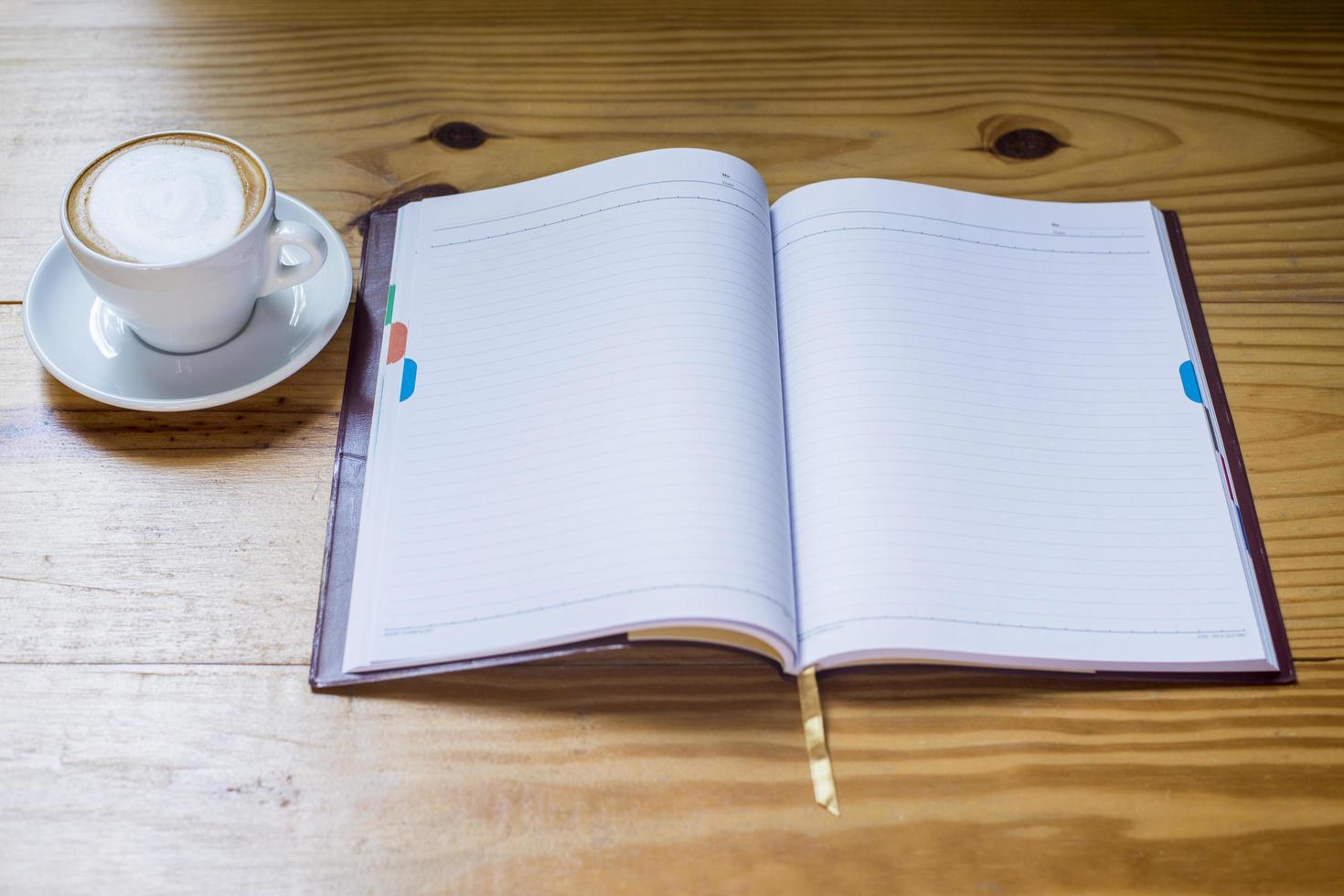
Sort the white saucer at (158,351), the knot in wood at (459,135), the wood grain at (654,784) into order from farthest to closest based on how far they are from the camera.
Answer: the knot in wood at (459,135) → the white saucer at (158,351) → the wood grain at (654,784)

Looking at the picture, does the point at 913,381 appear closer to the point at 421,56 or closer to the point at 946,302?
the point at 946,302

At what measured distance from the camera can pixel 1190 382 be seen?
0.69 m

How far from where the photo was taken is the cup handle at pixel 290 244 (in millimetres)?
649

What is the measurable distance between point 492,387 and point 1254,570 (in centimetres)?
46

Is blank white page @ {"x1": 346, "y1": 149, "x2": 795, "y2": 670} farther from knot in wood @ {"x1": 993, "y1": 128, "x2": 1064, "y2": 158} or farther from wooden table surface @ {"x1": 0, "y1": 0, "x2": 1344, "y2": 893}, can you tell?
knot in wood @ {"x1": 993, "y1": 128, "x2": 1064, "y2": 158}

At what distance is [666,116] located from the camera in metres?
0.83

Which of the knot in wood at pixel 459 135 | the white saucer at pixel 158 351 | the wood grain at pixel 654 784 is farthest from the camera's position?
the knot in wood at pixel 459 135

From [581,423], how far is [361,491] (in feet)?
0.47

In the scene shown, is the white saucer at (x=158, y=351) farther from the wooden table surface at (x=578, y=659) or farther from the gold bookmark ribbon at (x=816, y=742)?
the gold bookmark ribbon at (x=816, y=742)

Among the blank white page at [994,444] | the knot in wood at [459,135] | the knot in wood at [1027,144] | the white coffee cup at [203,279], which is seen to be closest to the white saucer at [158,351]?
the white coffee cup at [203,279]

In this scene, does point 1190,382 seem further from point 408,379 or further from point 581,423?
point 408,379

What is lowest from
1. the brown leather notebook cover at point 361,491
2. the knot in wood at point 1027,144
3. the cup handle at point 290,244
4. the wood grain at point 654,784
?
the wood grain at point 654,784

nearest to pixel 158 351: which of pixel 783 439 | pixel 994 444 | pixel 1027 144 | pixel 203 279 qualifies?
pixel 203 279

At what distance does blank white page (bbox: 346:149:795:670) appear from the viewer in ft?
1.87
